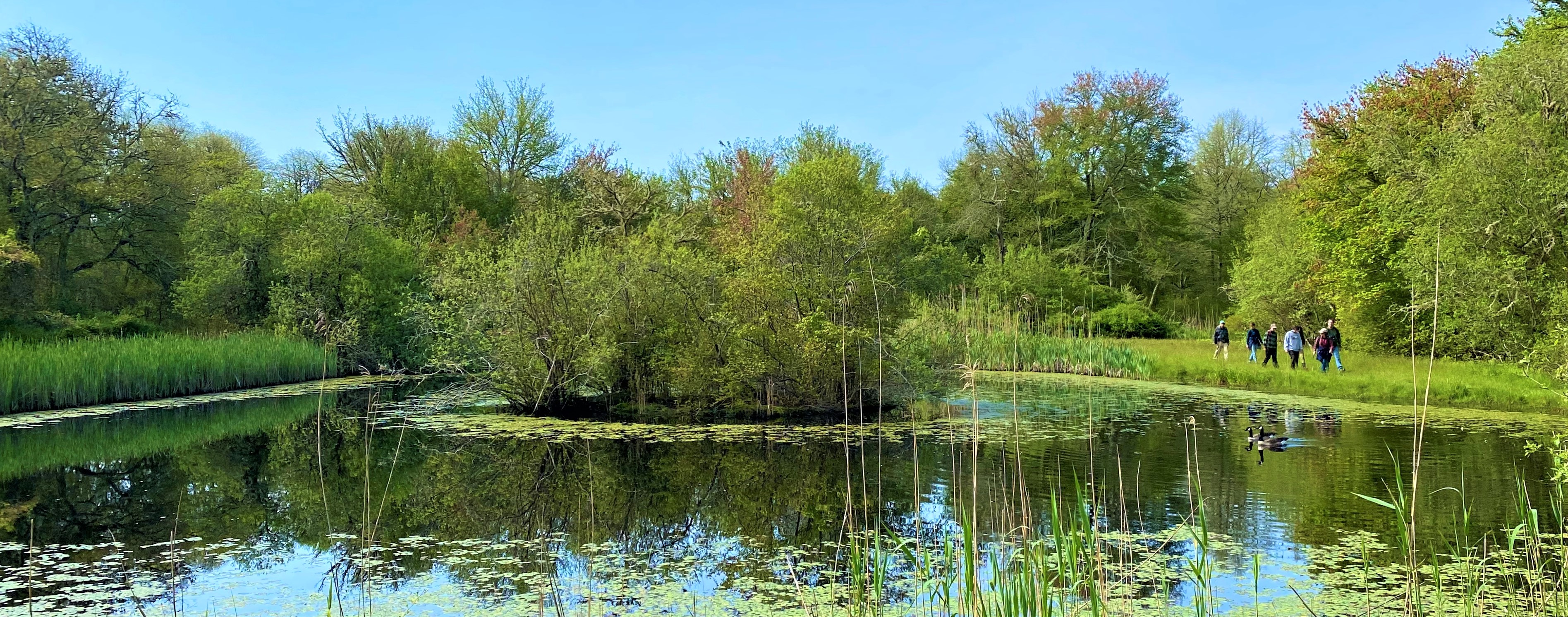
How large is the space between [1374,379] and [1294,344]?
132 inches

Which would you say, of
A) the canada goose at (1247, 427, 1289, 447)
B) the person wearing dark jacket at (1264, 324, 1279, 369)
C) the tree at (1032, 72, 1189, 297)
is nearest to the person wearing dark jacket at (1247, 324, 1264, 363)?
the person wearing dark jacket at (1264, 324, 1279, 369)

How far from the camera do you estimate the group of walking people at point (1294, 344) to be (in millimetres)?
21750

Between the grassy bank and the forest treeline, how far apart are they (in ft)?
5.95

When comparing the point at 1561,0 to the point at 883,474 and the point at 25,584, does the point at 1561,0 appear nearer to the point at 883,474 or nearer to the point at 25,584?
the point at 883,474

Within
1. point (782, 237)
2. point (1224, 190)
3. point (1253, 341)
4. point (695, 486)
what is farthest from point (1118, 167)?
point (695, 486)

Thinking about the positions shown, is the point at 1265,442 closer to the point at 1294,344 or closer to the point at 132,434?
the point at 1294,344

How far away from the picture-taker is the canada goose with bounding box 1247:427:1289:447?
1241cm

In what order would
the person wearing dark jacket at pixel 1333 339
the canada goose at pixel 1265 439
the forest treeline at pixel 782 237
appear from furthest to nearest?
1. the person wearing dark jacket at pixel 1333 339
2. the forest treeline at pixel 782 237
3. the canada goose at pixel 1265 439

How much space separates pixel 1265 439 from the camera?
12.5 metres

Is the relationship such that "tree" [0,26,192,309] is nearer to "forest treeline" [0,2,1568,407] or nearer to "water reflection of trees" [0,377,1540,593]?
"forest treeline" [0,2,1568,407]

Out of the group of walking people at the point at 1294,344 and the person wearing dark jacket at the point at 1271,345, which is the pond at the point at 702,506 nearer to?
the group of walking people at the point at 1294,344

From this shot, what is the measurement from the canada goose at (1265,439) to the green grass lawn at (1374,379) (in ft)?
18.5

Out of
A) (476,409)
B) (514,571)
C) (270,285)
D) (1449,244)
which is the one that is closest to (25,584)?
(514,571)

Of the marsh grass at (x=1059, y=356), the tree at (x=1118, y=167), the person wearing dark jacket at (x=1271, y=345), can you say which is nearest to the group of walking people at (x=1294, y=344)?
the person wearing dark jacket at (x=1271, y=345)
